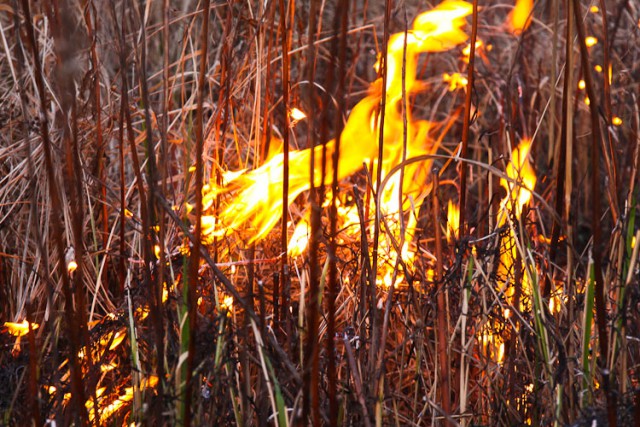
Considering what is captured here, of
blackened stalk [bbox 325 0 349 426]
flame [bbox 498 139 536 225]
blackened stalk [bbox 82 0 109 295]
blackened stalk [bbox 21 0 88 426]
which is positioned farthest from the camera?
blackened stalk [bbox 82 0 109 295]

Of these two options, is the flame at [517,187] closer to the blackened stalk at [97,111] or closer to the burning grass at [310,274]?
A: the burning grass at [310,274]

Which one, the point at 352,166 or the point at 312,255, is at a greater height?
the point at 352,166

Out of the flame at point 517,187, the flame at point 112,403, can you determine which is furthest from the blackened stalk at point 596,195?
the flame at point 112,403

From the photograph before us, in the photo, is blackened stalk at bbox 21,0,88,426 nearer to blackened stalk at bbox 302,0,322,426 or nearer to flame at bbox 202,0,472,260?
blackened stalk at bbox 302,0,322,426

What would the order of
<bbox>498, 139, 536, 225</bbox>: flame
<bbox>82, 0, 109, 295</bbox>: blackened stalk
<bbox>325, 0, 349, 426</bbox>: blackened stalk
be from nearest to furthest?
<bbox>325, 0, 349, 426</bbox>: blackened stalk < <bbox>498, 139, 536, 225</bbox>: flame < <bbox>82, 0, 109, 295</bbox>: blackened stalk

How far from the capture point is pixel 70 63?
87 cm

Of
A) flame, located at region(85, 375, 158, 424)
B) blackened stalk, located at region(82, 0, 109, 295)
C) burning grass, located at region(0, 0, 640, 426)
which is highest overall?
blackened stalk, located at region(82, 0, 109, 295)

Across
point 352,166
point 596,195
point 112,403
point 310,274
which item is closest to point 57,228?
point 310,274

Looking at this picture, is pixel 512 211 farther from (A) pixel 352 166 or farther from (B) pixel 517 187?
(A) pixel 352 166

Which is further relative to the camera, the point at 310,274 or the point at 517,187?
the point at 517,187

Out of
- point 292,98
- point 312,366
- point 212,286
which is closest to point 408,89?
point 292,98

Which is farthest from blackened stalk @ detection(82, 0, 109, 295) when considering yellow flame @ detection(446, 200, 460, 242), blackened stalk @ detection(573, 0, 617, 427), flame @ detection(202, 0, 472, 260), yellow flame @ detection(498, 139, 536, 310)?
blackened stalk @ detection(573, 0, 617, 427)

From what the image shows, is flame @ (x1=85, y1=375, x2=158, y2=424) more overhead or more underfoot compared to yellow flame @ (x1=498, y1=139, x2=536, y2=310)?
more underfoot

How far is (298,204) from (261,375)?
793mm
